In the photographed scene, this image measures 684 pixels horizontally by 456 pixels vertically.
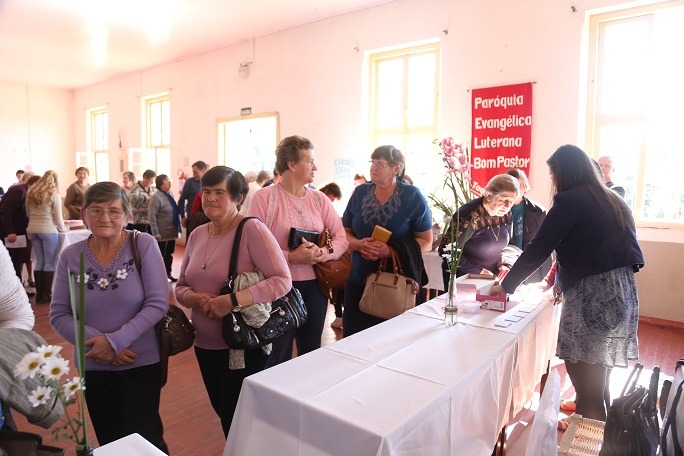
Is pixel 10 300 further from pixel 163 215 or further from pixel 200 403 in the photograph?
pixel 163 215

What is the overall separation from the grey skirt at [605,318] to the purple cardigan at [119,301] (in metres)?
1.76

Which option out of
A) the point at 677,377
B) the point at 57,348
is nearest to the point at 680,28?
the point at 677,377

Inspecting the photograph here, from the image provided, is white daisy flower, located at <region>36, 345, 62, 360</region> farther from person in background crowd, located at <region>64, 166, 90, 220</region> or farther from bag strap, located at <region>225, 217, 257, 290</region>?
person in background crowd, located at <region>64, 166, 90, 220</region>

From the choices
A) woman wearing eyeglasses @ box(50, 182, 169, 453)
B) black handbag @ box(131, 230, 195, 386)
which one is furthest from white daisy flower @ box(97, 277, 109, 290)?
black handbag @ box(131, 230, 195, 386)

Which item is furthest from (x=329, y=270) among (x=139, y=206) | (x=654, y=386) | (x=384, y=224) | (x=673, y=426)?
(x=139, y=206)

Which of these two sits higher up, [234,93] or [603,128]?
[234,93]

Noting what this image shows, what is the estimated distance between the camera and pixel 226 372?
1.88m

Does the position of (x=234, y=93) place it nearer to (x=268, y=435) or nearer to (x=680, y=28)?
(x=680, y=28)

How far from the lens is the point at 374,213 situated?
104 inches

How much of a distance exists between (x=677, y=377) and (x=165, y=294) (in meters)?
1.64

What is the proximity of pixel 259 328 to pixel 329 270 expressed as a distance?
590mm

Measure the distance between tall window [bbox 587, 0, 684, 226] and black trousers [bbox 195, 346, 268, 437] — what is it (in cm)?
450

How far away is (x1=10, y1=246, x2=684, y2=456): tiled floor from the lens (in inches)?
96.8

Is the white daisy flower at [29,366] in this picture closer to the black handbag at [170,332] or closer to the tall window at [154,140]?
the black handbag at [170,332]
